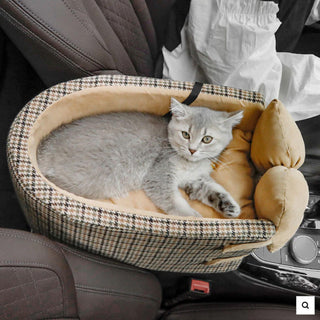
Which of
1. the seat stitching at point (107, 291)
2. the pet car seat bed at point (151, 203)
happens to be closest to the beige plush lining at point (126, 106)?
the pet car seat bed at point (151, 203)

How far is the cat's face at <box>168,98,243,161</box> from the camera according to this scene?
4.44 ft

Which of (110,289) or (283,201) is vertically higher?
(283,201)

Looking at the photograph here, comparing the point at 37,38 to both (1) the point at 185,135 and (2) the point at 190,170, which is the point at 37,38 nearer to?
(1) the point at 185,135

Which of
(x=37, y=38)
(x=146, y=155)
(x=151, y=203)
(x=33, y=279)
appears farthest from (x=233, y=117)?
(x=33, y=279)

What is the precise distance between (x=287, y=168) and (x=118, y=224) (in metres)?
0.72

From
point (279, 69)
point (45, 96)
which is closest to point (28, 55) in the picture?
point (45, 96)

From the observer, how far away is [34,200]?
3.45 feet

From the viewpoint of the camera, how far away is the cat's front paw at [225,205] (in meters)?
1.33

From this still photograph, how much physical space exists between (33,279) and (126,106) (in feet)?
2.71

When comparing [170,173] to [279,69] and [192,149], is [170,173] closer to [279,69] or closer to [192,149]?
[192,149]

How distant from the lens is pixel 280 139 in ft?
4.12

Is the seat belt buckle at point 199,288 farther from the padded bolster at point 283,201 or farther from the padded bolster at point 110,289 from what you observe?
the padded bolster at point 283,201

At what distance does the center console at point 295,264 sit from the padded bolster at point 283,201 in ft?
0.82

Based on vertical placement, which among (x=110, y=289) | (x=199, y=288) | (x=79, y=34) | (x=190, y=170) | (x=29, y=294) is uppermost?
(x=79, y=34)
